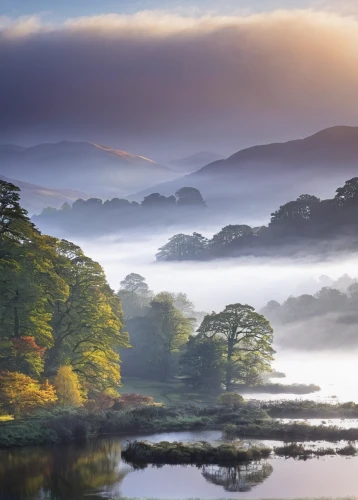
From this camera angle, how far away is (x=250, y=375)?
303 ft

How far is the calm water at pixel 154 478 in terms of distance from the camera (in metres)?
44.5

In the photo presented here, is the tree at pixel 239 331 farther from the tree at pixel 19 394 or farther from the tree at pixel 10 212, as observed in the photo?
the tree at pixel 10 212

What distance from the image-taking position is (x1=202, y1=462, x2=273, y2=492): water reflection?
153 ft

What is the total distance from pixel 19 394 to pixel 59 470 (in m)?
16.2

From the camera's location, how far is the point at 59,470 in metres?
50.1

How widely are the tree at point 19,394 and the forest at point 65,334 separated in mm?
81

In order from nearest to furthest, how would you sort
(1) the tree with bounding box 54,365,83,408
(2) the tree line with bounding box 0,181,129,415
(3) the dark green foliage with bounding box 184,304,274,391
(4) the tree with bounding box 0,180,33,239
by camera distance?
(2) the tree line with bounding box 0,181,129,415 → (4) the tree with bounding box 0,180,33,239 → (1) the tree with bounding box 54,365,83,408 → (3) the dark green foliage with bounding box 184,304,274,391

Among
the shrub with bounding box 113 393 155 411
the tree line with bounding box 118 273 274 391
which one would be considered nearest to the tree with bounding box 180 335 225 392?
the tree line with bounding box 118 273 274 391

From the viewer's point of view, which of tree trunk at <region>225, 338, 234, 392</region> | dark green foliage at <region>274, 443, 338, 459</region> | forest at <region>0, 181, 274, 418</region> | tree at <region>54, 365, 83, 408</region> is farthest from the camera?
tree trunk at <region>225, 338, 234, 392</region>

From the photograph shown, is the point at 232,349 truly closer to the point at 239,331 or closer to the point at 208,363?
the point at 239,331

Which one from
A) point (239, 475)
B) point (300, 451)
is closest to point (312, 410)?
point (300, 451)

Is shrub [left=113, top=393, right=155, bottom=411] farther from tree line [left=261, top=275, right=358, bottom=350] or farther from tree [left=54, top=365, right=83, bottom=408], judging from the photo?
tree line [left=261, top=275, right=358, bottom=350]

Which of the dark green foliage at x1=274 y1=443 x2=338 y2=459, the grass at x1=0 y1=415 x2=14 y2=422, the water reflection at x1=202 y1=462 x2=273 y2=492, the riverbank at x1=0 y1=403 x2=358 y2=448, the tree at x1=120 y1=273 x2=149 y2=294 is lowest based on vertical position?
the water reflection at x1=202 y1=462 x2=273 y2=492

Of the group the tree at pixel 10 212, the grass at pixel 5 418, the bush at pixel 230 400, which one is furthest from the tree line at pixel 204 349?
the grass at pixel 5 418
